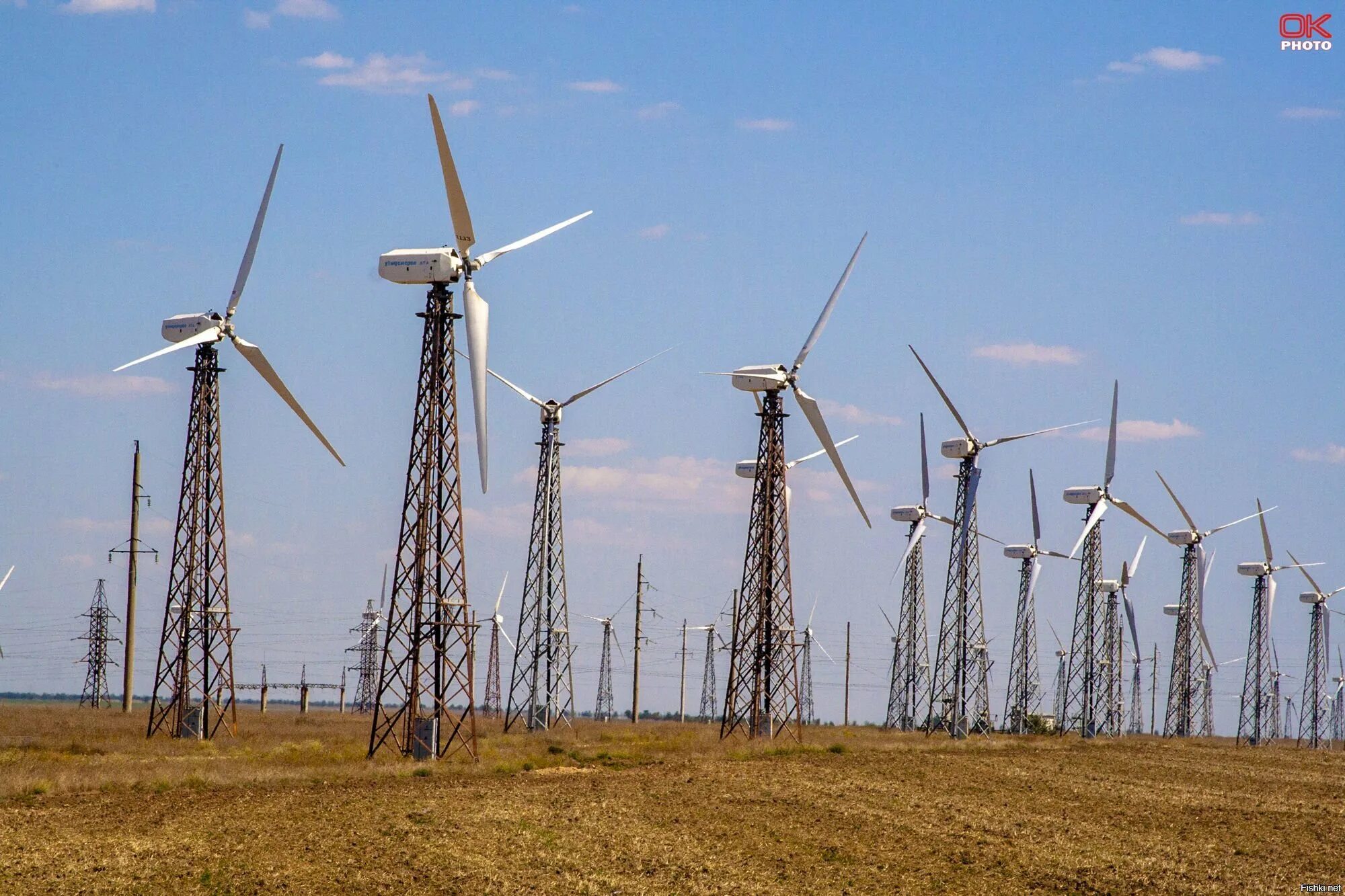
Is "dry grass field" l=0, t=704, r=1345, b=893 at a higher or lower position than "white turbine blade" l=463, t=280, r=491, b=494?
lower

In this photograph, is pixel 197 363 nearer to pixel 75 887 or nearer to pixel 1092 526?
pixel 75 887

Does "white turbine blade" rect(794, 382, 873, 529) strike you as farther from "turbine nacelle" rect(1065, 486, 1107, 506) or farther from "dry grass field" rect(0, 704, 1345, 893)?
"turbine nacelle" rect(1065, 486, 1107, 506)

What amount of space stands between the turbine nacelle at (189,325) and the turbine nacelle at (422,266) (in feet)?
34.3

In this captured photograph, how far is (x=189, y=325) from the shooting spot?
51281 mm

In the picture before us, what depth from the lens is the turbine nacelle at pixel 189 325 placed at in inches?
2007

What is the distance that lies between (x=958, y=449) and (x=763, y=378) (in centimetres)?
1810

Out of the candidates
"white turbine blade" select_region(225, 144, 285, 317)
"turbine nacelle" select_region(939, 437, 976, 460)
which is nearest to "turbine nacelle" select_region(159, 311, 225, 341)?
"white turbine blade" select_region(225, 144, 285, 317)

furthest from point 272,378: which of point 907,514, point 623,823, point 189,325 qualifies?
point 907,514

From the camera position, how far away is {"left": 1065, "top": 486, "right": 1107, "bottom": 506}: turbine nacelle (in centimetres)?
8744

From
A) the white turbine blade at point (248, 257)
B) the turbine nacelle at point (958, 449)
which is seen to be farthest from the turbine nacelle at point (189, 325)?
the turbine nacelle at point (958, 449)

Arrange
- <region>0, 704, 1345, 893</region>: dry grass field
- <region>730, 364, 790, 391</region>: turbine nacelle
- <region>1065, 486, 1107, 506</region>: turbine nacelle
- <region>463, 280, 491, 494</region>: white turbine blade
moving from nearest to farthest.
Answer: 1. <region>0, 704, 1345, 893</region>: dry grass field
2. <region>463, 280, 491, 494</region>: white turbine blade
3. <region>730, 364, 790, 391</region>: turbine nacelle
4. <region>1065, 486, 1107, 506</region>: turbine nacelle

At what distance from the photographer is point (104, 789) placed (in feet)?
117

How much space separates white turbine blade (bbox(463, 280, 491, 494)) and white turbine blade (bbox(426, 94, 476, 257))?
1.30 m

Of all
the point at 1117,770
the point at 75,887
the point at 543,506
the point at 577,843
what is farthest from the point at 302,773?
the point at 1117,770
